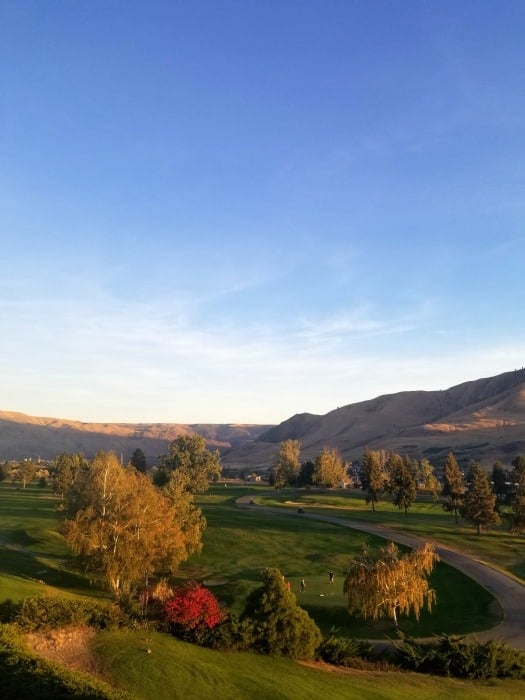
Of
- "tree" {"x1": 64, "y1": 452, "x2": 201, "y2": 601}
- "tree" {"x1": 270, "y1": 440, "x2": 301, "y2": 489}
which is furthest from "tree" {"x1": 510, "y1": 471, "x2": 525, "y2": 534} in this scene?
"tree" {"x1": 270, "y1": 440, "x2": 301, "y2": 489}

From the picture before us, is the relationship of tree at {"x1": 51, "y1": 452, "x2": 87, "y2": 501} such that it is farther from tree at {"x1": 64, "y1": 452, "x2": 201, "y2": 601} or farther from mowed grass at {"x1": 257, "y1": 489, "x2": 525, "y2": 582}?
tree at {"x1": 64, "y1": 452, "x2": 201, "y2": 601}

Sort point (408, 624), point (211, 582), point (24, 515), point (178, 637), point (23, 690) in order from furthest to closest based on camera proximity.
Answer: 1. point (24, 515)
2. point (211, 582)
3. point (408, 624)
4. point (178, 637)
5. point (23, 690)

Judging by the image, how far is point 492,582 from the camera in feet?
160

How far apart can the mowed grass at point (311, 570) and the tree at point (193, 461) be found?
97.4ft

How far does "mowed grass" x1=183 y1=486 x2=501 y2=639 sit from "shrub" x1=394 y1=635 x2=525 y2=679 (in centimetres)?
825

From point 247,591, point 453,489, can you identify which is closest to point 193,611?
point 247,591

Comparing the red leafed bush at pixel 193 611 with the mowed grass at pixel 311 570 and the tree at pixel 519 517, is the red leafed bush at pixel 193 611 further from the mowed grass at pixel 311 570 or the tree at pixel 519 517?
the tree at pixel 519 517

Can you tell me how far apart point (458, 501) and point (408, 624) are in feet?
155

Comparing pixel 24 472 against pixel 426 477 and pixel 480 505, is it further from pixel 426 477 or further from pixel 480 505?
pixel 480 505

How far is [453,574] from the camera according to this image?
51.3 metres

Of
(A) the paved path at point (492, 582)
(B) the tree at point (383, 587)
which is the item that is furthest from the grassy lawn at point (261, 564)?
(B) the tree at point (383, 587)

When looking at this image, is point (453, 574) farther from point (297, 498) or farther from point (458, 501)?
point (297, 498)

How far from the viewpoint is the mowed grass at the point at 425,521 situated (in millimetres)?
59656

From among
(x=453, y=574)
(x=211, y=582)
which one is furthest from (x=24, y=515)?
(x=453, y=574)
